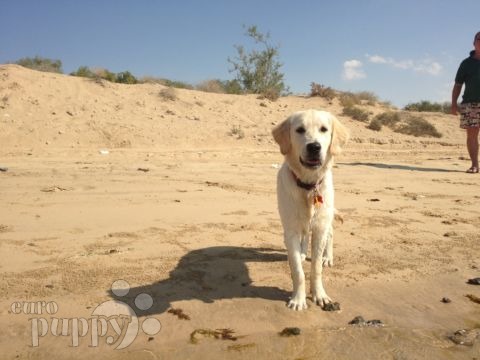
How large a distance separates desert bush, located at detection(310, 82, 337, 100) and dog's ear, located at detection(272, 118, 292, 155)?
1667 cm

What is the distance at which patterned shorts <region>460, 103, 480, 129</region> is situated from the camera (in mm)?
9258

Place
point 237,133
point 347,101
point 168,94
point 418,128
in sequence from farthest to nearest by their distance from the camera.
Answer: point 347,101, point 418,128, point 168,94, point 237,133

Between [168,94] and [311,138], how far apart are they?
1265cm

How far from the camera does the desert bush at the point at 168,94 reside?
50.3ft

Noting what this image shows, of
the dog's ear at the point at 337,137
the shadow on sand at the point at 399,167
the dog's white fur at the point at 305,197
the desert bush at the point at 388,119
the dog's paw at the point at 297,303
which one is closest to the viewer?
the dog's paw at the point at 297,303

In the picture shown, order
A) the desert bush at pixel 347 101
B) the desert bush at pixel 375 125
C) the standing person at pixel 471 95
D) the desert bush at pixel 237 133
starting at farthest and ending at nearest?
the desert bush at pixel 347 101, the desert bush at pixel 375 125, the desert bush at pixel 237 133, the standing person at pixel 471 95

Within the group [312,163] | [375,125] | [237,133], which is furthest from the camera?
[375,125]

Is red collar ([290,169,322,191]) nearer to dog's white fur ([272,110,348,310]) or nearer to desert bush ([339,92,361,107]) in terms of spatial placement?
dog's white fur ([272,110,348,310])

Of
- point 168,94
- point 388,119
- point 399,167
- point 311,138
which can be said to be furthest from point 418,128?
point 311,138

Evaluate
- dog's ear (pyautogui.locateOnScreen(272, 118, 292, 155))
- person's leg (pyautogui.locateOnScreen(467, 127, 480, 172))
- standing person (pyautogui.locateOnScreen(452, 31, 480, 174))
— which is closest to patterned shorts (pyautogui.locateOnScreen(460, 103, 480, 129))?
standing person (pyautogui.locateOnScreen(452, 31, 480, 174))

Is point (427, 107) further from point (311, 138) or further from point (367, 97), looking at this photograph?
point (311, 138)

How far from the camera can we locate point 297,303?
3.30 m

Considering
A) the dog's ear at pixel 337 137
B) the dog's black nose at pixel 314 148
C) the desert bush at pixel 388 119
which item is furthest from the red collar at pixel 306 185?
the desert bush at pixel 388 119

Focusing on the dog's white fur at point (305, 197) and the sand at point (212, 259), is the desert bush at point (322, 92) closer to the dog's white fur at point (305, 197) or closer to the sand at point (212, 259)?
the sand at point (212, 259)
